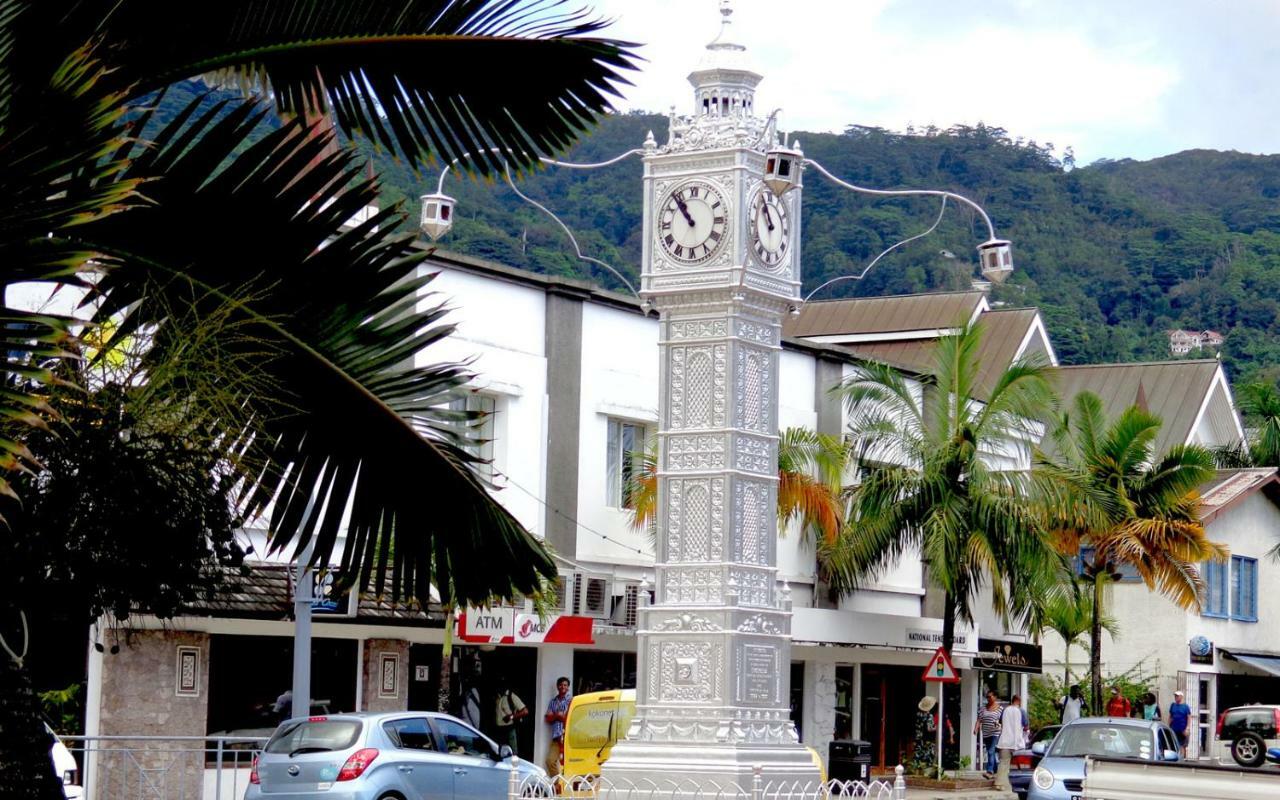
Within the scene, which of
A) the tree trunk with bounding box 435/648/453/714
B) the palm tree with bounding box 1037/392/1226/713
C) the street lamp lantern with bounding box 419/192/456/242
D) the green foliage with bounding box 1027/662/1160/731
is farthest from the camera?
the green foliage with bounding box 1027/662/1160/731

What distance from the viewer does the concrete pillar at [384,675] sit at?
2791cm

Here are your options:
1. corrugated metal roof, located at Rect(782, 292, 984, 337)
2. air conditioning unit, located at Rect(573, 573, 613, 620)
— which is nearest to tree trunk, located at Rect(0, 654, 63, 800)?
air conditioning unit, located at Rect(573, 573, 613, 620)

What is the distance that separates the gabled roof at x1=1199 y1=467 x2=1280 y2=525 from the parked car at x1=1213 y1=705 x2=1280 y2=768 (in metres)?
13.3

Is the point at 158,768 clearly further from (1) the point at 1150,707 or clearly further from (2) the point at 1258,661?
(2) the point at 1258,661

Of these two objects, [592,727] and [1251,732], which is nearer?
[592,727]

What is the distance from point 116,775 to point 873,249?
61.8 metres

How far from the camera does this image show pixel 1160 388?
55.8 m

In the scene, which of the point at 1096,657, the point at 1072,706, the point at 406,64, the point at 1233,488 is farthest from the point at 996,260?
the point at 1233,488

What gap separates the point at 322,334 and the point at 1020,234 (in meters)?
95.8

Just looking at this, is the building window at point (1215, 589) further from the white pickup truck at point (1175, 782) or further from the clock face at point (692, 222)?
the clock face at point (692, 222)

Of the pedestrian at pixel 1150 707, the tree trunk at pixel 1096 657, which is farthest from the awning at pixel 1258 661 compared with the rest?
the tree trunk at pixel 1096 657

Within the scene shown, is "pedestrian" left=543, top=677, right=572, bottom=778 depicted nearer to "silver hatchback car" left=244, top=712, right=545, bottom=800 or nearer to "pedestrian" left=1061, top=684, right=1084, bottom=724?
"silver hatchback car" left=244, top=712, right=545, bottom=800

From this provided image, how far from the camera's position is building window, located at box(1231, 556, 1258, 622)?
50938 millimetres

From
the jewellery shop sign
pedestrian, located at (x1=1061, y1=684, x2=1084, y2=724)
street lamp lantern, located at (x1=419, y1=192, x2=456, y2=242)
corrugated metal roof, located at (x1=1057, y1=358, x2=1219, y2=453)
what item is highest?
corrugated metal roof, located at (x1=1057, y1=358, x2=1219, y2=453)
